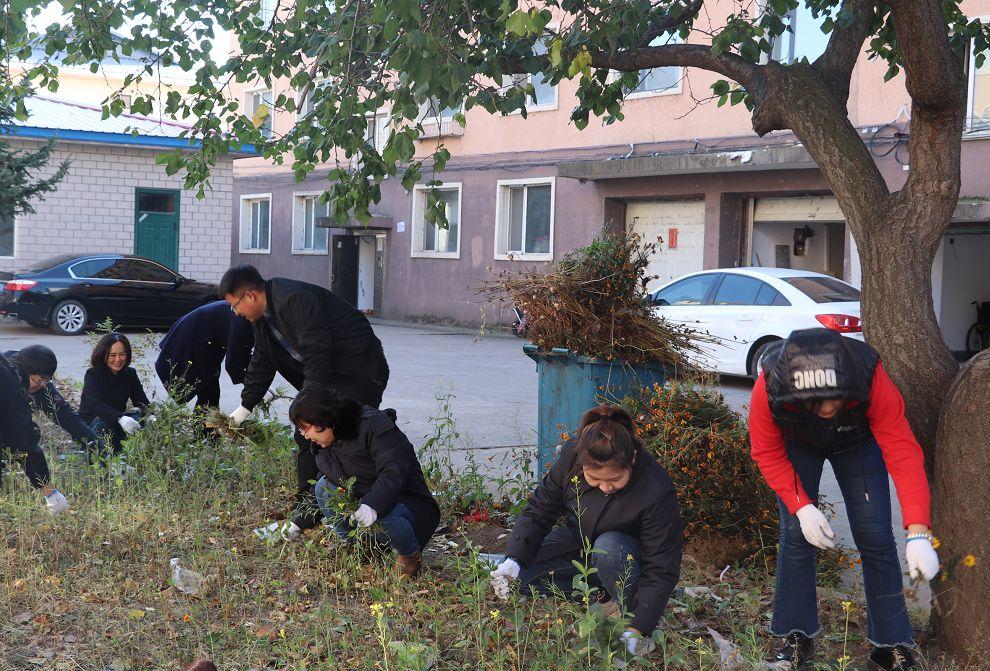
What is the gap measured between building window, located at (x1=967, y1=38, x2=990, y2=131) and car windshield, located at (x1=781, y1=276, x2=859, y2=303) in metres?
4.07

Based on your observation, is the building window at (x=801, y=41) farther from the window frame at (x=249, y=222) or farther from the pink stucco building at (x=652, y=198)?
the window frame at (x=249, y=222)

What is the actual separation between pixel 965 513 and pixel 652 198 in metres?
16.2

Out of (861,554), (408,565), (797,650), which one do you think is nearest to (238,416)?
(408,565)

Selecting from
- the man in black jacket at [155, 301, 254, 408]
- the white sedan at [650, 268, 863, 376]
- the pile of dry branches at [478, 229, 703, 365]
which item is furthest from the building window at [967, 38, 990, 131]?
the man in black jacket at [155, 301, 254, 408]

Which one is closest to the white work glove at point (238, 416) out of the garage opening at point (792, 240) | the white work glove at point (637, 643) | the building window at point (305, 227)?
the white work glove at point (637, 643)

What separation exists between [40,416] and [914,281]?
7180mm

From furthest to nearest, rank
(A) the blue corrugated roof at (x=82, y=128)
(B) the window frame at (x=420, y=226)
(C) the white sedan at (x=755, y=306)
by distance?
(B) the window frame at (x=420, y=226) → (A) the blue corrugated roof at (x=82, y=128) → (C) the white sedan at (x=755, y=306)

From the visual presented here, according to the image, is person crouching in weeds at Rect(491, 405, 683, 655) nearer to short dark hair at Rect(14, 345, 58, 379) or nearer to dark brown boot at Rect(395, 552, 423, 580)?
dark brown boot at Rect(395, 552, 423, 580)

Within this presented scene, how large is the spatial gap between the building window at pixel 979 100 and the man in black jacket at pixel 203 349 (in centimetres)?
1182

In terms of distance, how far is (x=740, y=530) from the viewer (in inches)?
204

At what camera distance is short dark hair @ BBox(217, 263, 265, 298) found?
5.62 metres

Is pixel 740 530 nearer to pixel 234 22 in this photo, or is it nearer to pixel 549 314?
pixel 549 314

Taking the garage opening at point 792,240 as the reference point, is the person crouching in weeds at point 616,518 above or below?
below

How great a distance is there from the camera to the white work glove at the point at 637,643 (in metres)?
3.68
